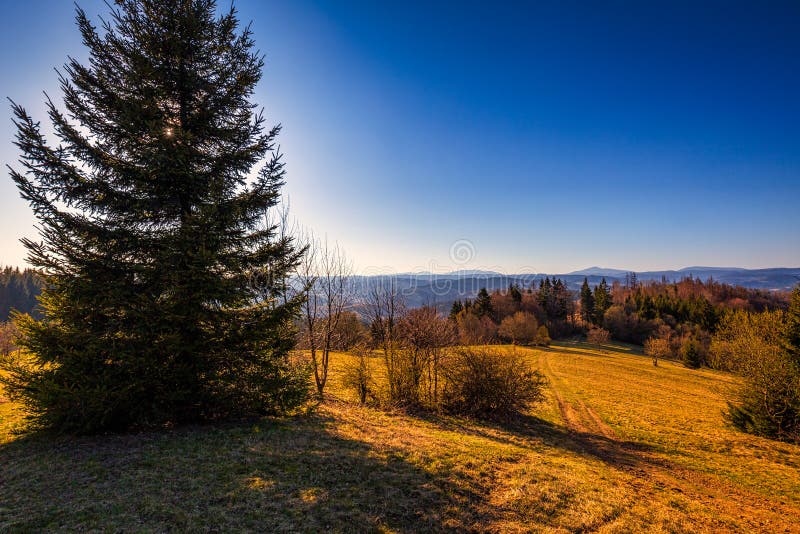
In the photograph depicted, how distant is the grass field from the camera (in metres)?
5.15

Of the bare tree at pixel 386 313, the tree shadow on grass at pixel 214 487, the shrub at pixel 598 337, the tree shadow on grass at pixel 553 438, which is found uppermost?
the bare tree at pixel 386 313

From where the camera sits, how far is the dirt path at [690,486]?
7.91 meters

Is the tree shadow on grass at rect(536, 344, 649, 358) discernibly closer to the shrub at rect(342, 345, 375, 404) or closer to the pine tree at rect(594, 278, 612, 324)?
the pine tree at rect(594, 278, 612, 324)

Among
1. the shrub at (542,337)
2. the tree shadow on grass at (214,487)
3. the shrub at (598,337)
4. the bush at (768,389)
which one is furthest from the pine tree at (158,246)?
the shrub at (598,337)

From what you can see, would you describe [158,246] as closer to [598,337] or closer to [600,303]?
[598,337]

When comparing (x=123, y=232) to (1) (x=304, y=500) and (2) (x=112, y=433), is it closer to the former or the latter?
(2) (x=112, y=433)

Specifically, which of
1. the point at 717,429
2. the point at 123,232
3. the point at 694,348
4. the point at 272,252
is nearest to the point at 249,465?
the point at 272,252

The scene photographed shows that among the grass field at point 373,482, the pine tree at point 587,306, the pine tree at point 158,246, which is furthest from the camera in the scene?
the pine tree at point 587,306

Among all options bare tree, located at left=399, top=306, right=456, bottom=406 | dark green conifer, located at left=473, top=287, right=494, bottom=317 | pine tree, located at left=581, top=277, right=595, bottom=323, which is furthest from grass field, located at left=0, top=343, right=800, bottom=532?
pine tree, located at left=581, top=277, right=595, bottom=323

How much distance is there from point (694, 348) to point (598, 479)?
56.8 meters

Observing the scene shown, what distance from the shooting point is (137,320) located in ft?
25.6

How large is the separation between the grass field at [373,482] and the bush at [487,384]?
2.16 metres

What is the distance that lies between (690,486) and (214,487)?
1414 cm

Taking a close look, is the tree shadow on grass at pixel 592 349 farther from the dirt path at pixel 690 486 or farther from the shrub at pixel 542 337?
the dirt path at pixel 690 486
